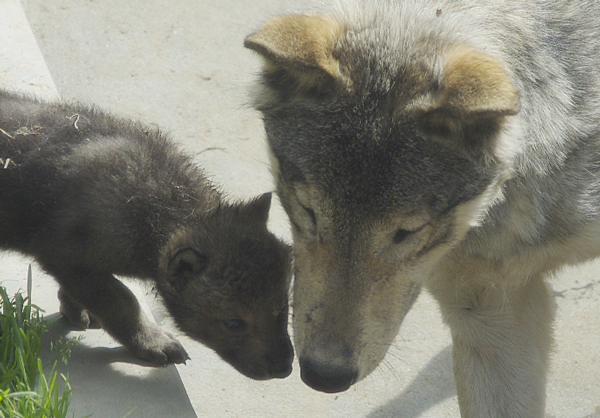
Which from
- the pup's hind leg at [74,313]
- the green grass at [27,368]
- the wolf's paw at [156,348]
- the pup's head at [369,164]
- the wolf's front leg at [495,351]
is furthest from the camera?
the pup's hind leg at [74,313]

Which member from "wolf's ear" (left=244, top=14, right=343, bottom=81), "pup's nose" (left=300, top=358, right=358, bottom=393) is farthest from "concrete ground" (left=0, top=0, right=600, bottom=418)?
"pup's nose" (left=300, top=358, right=358, bottom=393)

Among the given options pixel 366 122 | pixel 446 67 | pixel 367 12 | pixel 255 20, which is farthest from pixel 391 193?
pixel 255 20

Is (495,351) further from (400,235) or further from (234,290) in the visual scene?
(234,290)

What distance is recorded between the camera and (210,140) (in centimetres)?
719

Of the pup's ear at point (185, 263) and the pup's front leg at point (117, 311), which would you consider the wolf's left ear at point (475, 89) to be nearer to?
the pup's ear at point (185, 263)

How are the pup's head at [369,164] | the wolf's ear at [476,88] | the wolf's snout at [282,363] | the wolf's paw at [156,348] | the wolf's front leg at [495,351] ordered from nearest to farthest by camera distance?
1. the wolf's ear at [476,88]
2. the pup's head at [369,164]
3. the wolf's snout at [282,363]
4. the wolf's front leg at [495,351]
5. the wolf's paw at [156,348]

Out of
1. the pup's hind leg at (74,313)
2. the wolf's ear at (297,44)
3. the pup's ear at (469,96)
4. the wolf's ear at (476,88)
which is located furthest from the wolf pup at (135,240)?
the wolf's ear at (476,88)

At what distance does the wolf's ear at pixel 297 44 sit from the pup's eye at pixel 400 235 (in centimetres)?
73

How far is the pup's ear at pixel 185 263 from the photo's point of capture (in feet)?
13.4

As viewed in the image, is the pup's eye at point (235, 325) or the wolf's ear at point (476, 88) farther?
the pup's eye at point (235, 325)

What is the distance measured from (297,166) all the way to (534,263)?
1.45 meters

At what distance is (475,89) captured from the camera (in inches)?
122

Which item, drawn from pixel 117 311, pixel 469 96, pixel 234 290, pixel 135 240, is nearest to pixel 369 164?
pixel 469 96

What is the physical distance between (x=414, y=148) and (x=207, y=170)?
3753 millimetres
